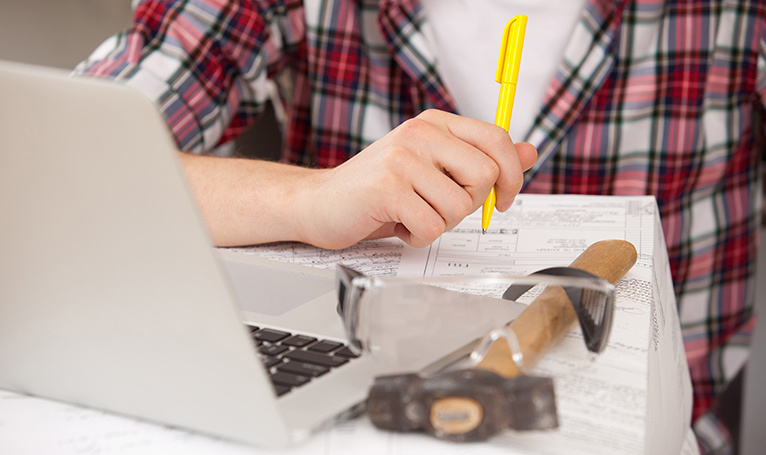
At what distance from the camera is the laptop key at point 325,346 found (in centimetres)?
37

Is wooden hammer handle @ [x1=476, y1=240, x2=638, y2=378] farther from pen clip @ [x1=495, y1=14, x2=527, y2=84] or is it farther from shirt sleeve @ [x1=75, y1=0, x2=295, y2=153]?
shirt sleeve @ [x1=75, y1=0, x2=295, y2=153]

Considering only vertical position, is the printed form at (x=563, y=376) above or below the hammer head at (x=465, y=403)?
below

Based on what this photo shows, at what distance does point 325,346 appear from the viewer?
Answer: 37cm

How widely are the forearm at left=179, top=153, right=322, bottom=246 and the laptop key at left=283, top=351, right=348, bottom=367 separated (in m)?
0.23

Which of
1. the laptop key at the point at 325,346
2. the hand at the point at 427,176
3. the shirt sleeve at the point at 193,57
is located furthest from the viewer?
the shirt sleeve at the point at 193,57

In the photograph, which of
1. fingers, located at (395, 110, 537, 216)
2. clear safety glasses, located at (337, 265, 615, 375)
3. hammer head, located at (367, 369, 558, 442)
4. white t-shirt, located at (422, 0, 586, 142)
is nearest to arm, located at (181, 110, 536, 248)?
fingers, located at (395, 110, 537, 216)

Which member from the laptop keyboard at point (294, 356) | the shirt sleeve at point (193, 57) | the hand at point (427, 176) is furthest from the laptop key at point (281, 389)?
the shirt sleeve at point (193, 57)

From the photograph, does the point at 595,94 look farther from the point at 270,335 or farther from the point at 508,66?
the point at 270,335

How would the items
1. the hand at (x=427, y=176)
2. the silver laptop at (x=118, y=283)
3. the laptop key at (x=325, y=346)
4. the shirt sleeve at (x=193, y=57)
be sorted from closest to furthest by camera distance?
the silver laptop at (x=118, y=283) < the laptop key at (x=325, y=346) < the hand at (x=427, y=176) < the shirt sleeve at (x=193, y=57)

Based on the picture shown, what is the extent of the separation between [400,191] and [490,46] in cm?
45

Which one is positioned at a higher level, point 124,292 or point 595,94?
point 124,292

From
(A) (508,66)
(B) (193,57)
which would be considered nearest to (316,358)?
(A) (508,66)

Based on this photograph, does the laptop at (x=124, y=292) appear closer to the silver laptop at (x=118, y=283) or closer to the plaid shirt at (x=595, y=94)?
the silver laptop at (x=118, y=283)

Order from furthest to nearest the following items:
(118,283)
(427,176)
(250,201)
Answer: (250,201) < (427,176) < (118,283)
